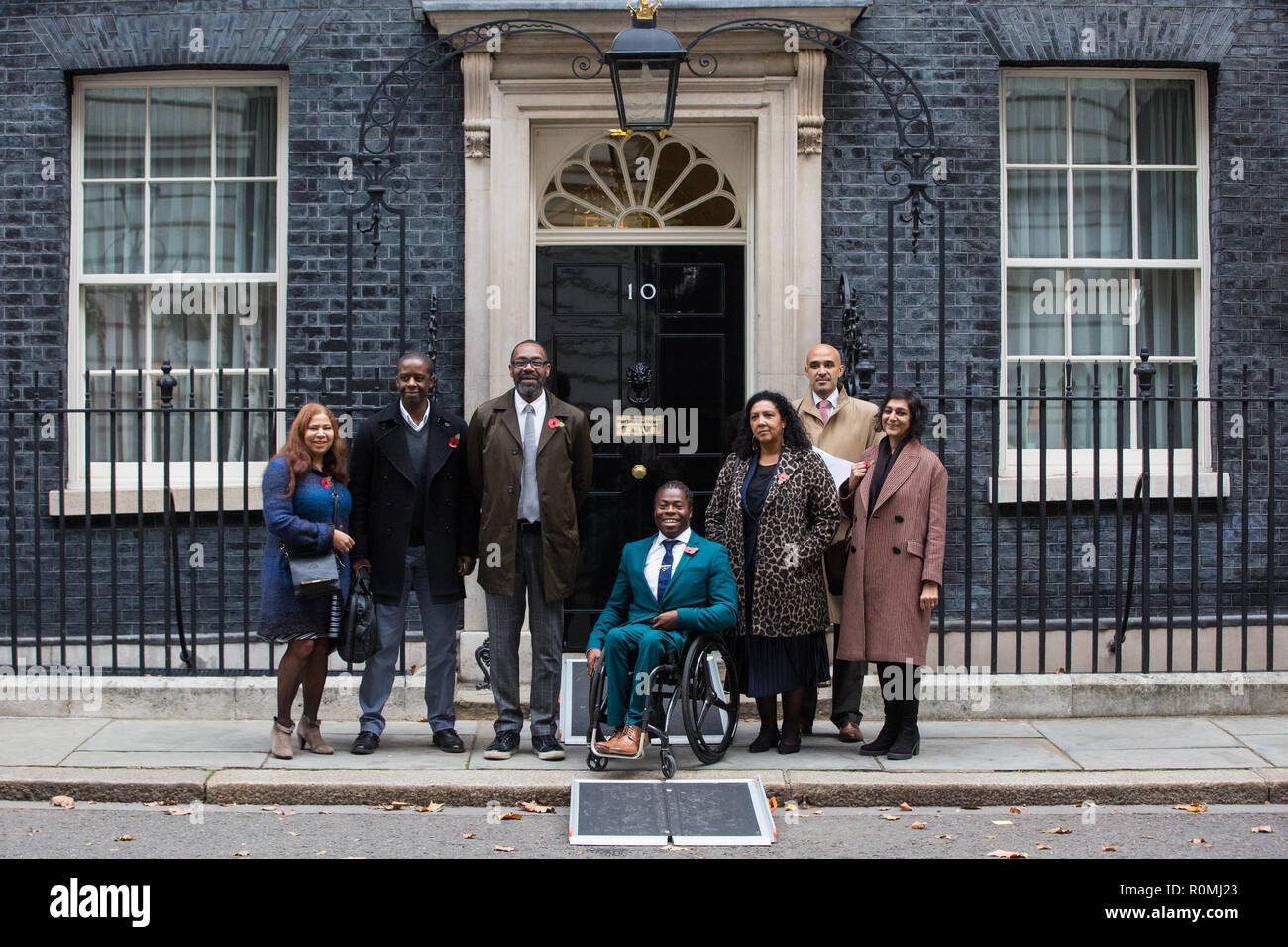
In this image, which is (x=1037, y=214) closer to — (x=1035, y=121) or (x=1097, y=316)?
(x=1035, y=121)

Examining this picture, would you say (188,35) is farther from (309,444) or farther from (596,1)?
(309,444)

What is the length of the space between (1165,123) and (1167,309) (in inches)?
48.2

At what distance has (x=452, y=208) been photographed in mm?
9406

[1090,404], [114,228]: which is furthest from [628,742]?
[114,228]

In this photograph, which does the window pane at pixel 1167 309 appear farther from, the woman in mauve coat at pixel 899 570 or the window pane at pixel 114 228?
the window pane at pixel 114 228

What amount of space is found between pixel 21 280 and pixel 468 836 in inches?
212

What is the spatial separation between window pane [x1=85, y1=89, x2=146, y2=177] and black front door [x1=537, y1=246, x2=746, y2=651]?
276 centimetres

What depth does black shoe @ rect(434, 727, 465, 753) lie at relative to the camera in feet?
24.2

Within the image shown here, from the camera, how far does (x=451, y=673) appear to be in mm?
7562

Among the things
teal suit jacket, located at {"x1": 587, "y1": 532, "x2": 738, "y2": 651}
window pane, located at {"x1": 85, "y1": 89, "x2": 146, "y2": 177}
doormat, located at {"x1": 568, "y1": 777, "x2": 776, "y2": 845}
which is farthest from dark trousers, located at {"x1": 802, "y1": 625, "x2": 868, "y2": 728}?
window pane, located at {"x1": 85, "y1": 89, "x2": 146, "y2": 177}

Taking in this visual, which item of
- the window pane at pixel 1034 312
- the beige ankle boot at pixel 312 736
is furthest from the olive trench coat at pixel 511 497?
the window pane at pixel 1034 312

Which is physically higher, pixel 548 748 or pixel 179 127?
pixel 179 127

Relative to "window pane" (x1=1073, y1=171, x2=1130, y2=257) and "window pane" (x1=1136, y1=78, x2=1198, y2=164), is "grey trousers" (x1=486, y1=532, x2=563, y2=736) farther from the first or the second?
"window pane" (x1=1136, y1=78, x2=1198, y2=164)

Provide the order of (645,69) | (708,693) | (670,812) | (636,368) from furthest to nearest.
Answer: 1. (636,368)
2. (645,69)
3. (708,693)
4. (670,812)
